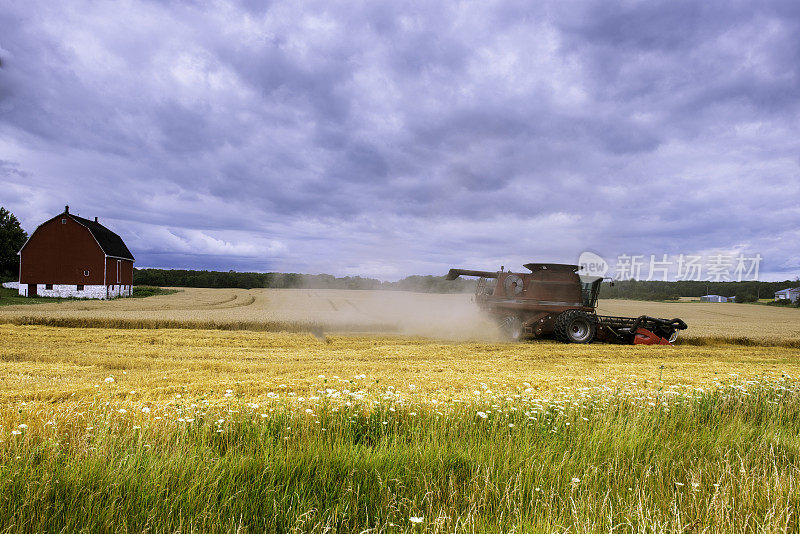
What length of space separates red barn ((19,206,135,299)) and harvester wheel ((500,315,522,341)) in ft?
132

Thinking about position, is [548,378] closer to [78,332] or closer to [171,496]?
[171,496]

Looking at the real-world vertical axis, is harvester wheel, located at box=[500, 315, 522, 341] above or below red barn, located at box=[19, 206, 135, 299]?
below

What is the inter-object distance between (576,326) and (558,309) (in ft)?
3.56

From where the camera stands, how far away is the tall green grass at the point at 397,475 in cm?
349

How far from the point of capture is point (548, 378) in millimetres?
11359

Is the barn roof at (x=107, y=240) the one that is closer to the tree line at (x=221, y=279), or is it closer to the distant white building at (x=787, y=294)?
the tree line at (x=221, y=279)

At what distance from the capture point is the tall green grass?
11.5 ft

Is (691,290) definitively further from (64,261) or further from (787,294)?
(64,261)

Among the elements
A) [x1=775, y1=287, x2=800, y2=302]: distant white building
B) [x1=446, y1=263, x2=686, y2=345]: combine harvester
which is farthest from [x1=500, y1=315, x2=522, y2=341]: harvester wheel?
[x1=775, y1=287, x2=800, y2=302]: distant white building

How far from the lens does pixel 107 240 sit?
48.7 metres

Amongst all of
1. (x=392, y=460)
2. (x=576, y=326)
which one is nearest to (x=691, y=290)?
(x=576, y=326)

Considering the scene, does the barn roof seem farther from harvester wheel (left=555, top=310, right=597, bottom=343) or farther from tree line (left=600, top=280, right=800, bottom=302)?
tree line (left=600, top=280, right=800, bottom=302)

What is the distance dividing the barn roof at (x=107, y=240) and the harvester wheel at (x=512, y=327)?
40685 mm

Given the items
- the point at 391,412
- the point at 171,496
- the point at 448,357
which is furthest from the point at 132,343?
the point at 171,496
